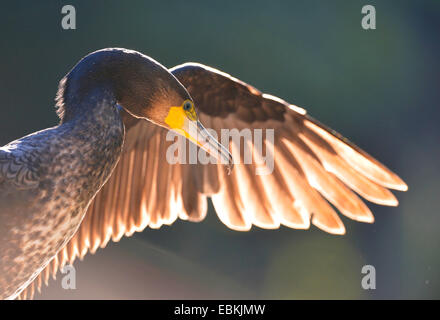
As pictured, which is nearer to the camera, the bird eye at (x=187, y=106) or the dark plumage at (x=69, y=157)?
the dark plumage at (x=69, y=157)

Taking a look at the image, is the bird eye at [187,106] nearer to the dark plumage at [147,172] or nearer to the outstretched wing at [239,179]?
the dark plumage at [147,172]

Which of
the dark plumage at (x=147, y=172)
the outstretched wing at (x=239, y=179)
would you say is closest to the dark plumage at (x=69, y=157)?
the dark plumage at (x=147, y=172)

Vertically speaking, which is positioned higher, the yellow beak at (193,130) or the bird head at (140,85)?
the bird head at (140,85)

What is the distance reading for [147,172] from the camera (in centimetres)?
178

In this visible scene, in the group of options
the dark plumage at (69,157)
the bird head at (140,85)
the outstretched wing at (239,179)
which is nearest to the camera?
the dark plumage at (69,157)

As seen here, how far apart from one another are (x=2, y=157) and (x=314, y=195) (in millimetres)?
816

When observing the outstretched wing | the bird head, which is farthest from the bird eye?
the outstretched wing

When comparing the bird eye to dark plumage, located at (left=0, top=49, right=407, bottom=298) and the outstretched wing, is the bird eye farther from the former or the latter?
the outstretched wing

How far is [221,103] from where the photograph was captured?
5.58ft

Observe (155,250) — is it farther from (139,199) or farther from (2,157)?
(2,157)

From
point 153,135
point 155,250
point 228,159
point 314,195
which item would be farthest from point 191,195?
point 155,250

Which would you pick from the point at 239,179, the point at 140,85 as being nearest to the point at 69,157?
the point at 140,85

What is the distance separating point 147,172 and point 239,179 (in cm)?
29

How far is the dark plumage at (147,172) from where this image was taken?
111cm
